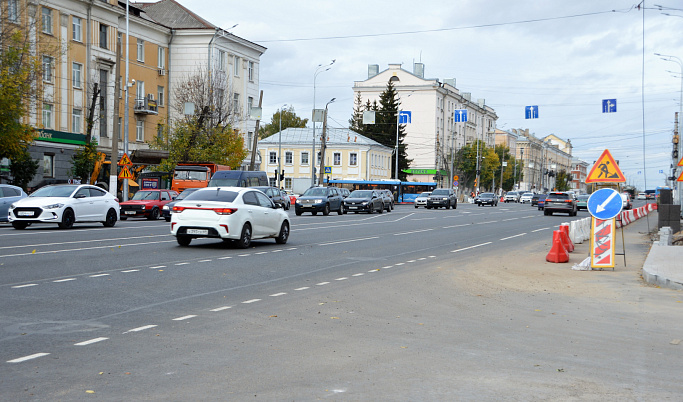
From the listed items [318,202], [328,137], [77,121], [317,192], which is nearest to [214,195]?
[318,202]

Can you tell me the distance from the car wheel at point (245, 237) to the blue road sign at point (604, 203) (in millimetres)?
8217

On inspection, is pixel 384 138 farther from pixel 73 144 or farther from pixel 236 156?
pixel 73 144

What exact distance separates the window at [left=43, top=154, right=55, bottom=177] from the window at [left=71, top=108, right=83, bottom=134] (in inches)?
137

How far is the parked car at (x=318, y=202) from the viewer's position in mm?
42750

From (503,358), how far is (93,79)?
50.7 metres

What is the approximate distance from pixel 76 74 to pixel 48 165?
23.6 feet

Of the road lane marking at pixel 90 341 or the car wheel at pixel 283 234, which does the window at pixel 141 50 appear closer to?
the car wheel at pixel 283 234

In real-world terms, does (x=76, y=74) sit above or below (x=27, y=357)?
above

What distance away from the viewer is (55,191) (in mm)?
25453

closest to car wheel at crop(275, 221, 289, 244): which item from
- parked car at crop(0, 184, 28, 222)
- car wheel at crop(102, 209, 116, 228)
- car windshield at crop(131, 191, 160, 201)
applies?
car wheel at crop(102, 209, 116, 228)

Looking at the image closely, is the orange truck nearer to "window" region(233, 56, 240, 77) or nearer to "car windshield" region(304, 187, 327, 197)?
"car windshield" region(304, 187, 327, 197)

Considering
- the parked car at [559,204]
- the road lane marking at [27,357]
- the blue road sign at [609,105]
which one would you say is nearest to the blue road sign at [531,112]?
the parked car at [559,204]

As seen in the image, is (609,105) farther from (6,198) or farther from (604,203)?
(6,198)

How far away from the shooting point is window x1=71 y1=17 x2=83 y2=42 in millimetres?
51125
